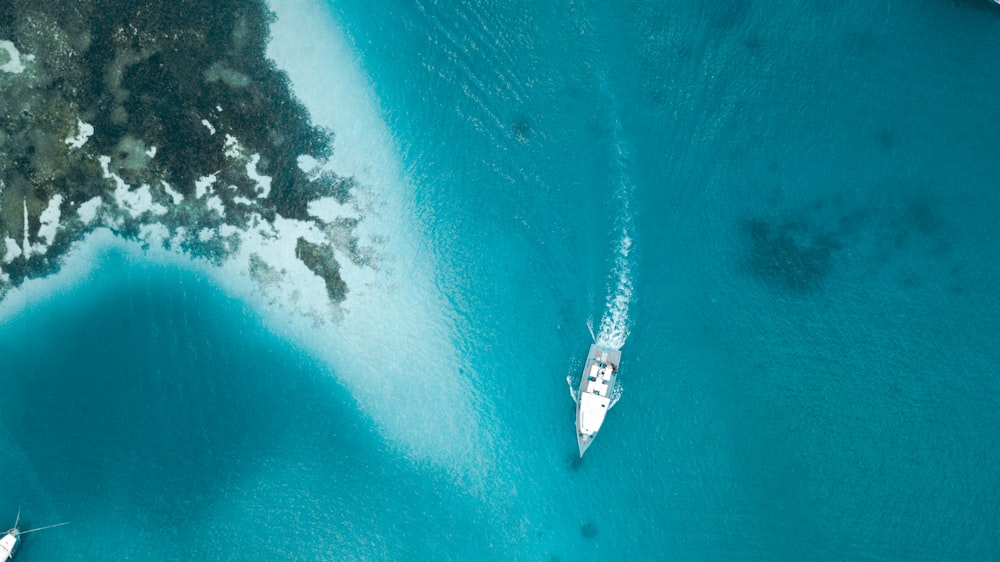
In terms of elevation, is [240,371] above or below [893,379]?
above

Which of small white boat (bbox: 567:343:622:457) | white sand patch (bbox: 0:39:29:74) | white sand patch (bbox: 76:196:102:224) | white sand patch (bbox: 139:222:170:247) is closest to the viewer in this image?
small white boat (bbox: 567:343:622:457)

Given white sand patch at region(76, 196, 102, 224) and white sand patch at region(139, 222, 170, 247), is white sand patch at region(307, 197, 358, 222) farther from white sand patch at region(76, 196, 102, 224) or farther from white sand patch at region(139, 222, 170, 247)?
white sand patch at region(76, 196, 102, 224)

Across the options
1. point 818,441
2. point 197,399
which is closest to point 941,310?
point 818,441

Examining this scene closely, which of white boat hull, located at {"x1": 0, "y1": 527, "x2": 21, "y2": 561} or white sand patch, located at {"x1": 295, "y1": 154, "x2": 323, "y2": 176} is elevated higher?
white sand patch, located at {"x1": 295, "y1": 154, "x2": 323, "y2": 176}

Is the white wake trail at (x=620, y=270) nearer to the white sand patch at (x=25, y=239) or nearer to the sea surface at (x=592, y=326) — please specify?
the sea surface at (x=592, y=326)

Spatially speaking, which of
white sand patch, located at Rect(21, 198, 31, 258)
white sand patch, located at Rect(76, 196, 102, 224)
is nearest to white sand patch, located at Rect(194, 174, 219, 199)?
white sand patch, located at Rect(76, 196, 102, 224)

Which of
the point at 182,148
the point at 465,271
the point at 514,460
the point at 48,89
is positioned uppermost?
the point at 48,89

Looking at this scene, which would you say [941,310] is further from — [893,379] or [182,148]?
[182,148]
